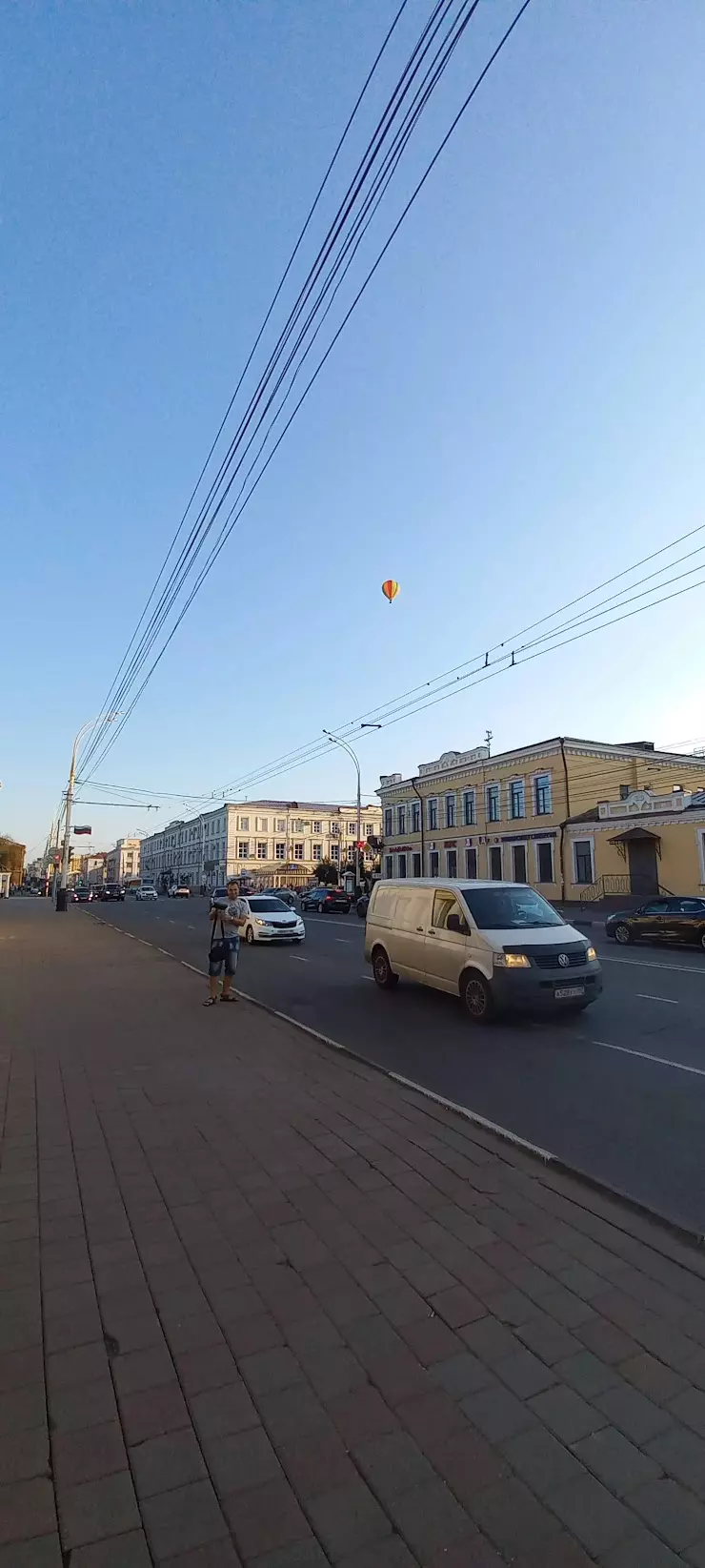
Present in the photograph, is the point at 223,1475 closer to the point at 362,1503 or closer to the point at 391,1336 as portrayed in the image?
the point at 362,1503

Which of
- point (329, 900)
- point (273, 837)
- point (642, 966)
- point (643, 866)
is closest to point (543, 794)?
point (643, 866)

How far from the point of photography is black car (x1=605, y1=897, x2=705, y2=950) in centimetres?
2038

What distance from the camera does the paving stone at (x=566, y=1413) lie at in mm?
2443

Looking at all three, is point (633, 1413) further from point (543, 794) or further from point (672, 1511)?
point (543, 794)

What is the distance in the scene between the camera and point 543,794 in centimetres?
4275

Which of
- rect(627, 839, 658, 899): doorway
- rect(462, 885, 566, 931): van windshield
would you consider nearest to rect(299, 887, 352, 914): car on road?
rect(627, 839, 658, 899): doorway

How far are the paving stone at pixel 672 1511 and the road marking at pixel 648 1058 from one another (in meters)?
5.19

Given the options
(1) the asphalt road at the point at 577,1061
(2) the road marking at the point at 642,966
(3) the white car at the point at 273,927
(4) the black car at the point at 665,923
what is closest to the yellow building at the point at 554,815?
(4) the black car at the point at 665,923

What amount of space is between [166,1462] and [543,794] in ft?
138

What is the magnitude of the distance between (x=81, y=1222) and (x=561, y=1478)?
105 inches

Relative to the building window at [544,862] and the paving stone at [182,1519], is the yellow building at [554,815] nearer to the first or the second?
the building window at [544,862]

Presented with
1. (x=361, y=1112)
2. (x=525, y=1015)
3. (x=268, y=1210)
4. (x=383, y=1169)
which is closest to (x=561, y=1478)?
(x=268, y=1210)

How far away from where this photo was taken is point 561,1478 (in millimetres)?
2258

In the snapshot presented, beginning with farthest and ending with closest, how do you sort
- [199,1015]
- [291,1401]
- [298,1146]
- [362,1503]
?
[199,1015]
[298,1146]
[291,1401]
[362,1503]
